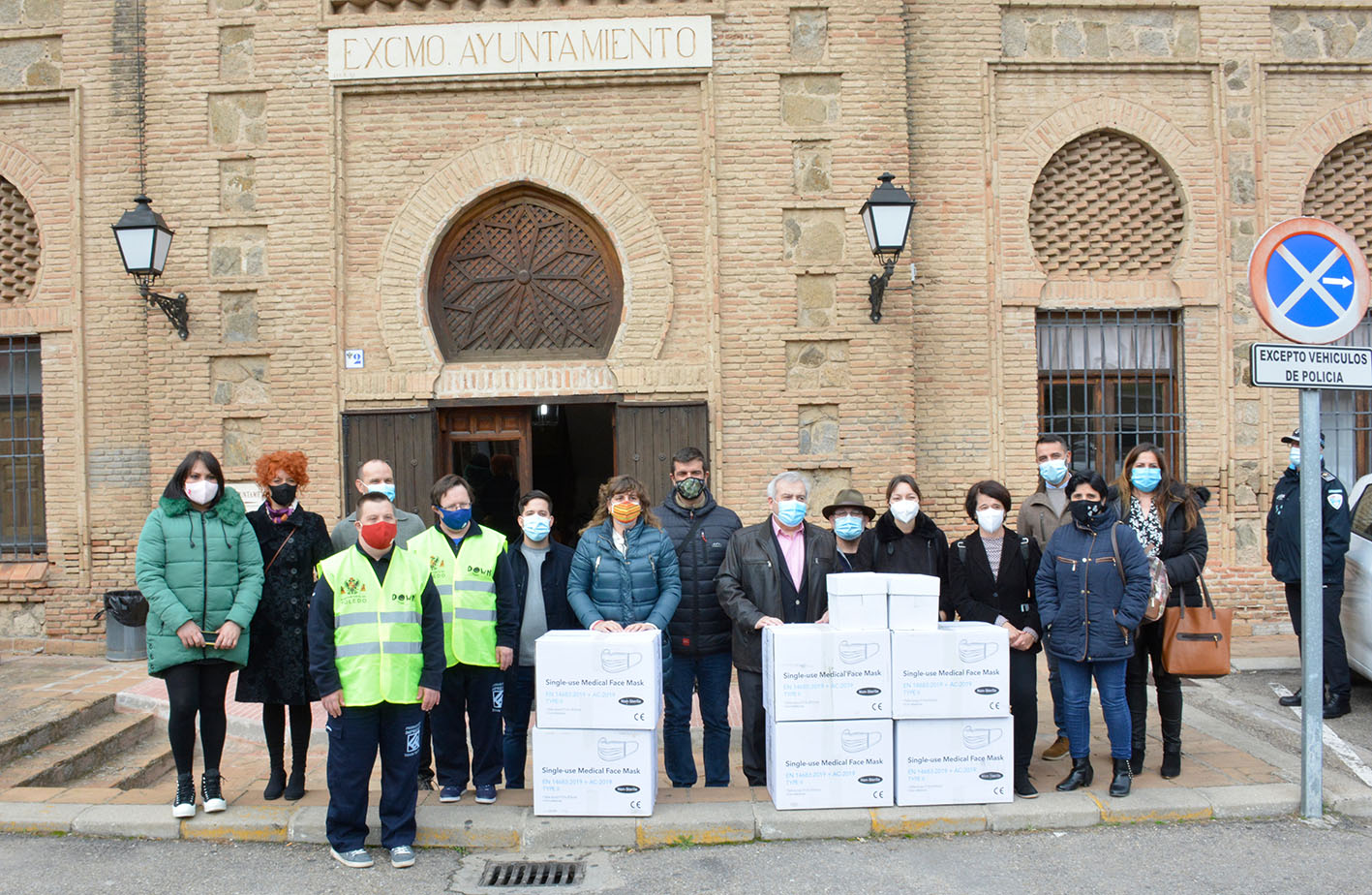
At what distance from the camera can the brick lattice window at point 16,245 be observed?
993 cm

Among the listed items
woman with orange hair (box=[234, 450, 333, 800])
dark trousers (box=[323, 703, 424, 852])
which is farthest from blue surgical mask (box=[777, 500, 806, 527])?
woman with orange hair (box=[234, 450, 333, 800])

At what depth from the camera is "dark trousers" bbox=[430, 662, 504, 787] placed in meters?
5.40

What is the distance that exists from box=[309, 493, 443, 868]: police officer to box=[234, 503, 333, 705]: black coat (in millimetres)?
607

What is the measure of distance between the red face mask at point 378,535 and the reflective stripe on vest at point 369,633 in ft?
0.34

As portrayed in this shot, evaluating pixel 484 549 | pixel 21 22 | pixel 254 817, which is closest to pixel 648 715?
pixel 484 549

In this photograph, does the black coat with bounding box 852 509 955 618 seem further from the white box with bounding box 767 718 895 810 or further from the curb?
the curb

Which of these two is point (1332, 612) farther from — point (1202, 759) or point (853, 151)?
point (853, 151)

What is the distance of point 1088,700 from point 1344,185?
7.63m

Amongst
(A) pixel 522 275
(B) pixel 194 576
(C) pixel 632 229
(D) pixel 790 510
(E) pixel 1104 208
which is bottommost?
(B) pixel 194 576

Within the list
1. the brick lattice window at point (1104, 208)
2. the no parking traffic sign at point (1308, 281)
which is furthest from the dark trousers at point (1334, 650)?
the brick lattice window at point (1104, 208)

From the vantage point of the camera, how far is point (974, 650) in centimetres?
516

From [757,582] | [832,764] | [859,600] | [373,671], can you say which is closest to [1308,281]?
[859,600]

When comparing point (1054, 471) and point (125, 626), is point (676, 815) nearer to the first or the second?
point (1054, 471)

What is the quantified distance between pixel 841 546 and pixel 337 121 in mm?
6447
